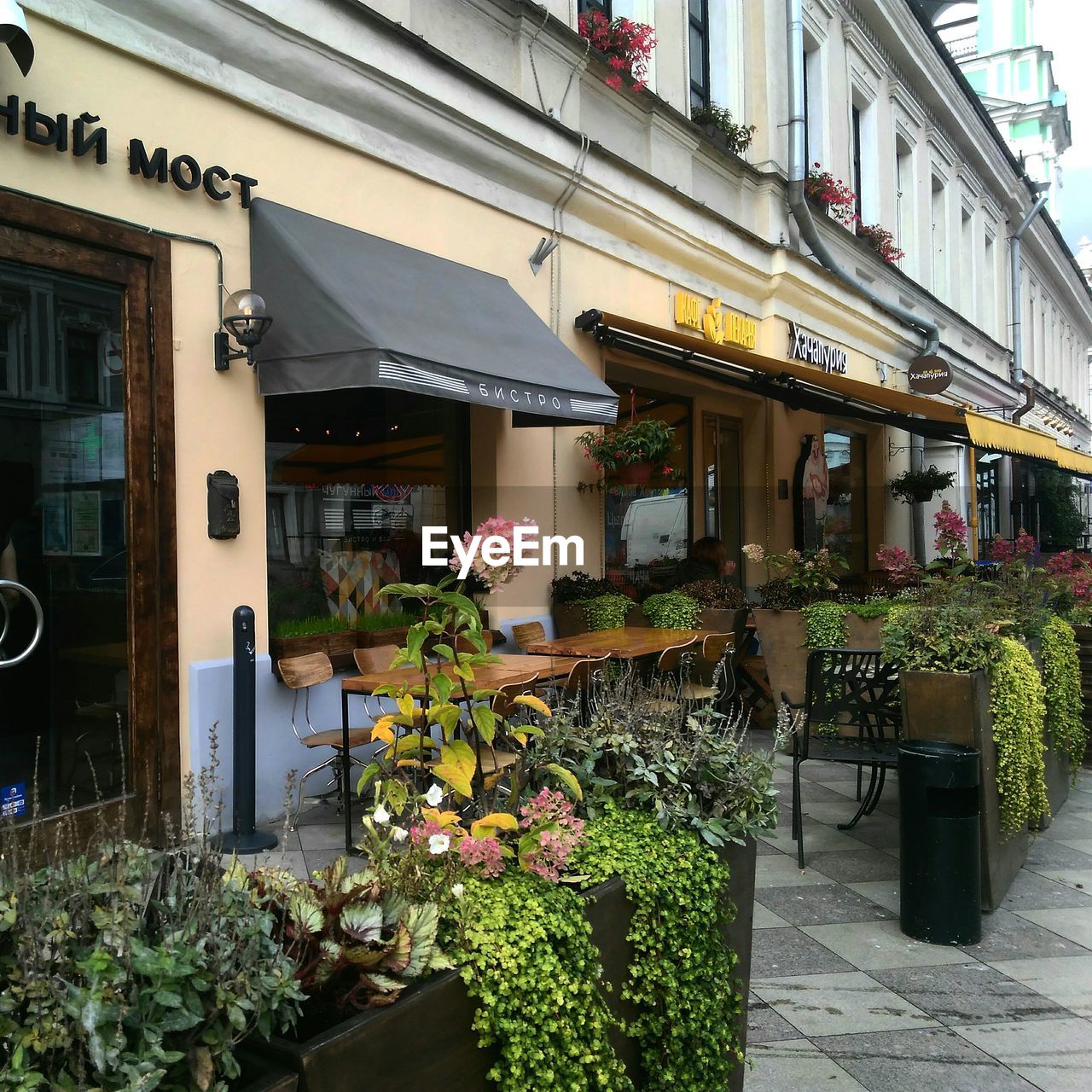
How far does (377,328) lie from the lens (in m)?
5.32

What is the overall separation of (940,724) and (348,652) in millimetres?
3614

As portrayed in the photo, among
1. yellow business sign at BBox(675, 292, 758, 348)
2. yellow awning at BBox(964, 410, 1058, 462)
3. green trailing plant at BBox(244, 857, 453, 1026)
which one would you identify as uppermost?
yellow business sign at BBox(675, 292, 758, 348)

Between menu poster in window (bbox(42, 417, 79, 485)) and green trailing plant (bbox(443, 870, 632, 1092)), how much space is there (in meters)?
3.54

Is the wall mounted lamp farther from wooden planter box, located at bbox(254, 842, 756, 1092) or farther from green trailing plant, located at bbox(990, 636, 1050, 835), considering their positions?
green trailing plant, located at bbox(990, 636, 1050, 835)

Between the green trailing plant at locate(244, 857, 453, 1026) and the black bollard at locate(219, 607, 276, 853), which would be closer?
the green trailing plant at locate(244, 857, 453, 1026)

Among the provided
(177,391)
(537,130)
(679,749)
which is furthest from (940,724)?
(537,130)

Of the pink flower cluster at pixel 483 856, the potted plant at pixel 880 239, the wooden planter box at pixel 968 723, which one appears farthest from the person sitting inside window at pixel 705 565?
the pink flower cluster at pixel 483 856

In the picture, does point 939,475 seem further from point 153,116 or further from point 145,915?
point 145,915

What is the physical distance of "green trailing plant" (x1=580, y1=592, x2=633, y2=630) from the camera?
786cm

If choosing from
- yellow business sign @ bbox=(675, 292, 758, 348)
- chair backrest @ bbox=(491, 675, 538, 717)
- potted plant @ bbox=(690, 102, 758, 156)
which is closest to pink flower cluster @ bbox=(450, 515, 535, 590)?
chair backrest @ bbox=(491, 675, 538, 717)

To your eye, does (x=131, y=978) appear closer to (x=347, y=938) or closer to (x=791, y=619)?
(x=347, y=938)

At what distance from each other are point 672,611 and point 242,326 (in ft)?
14.2

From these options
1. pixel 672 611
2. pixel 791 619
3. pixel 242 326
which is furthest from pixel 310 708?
pixel 791 619

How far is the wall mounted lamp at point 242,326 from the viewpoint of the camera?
5.27 meters
